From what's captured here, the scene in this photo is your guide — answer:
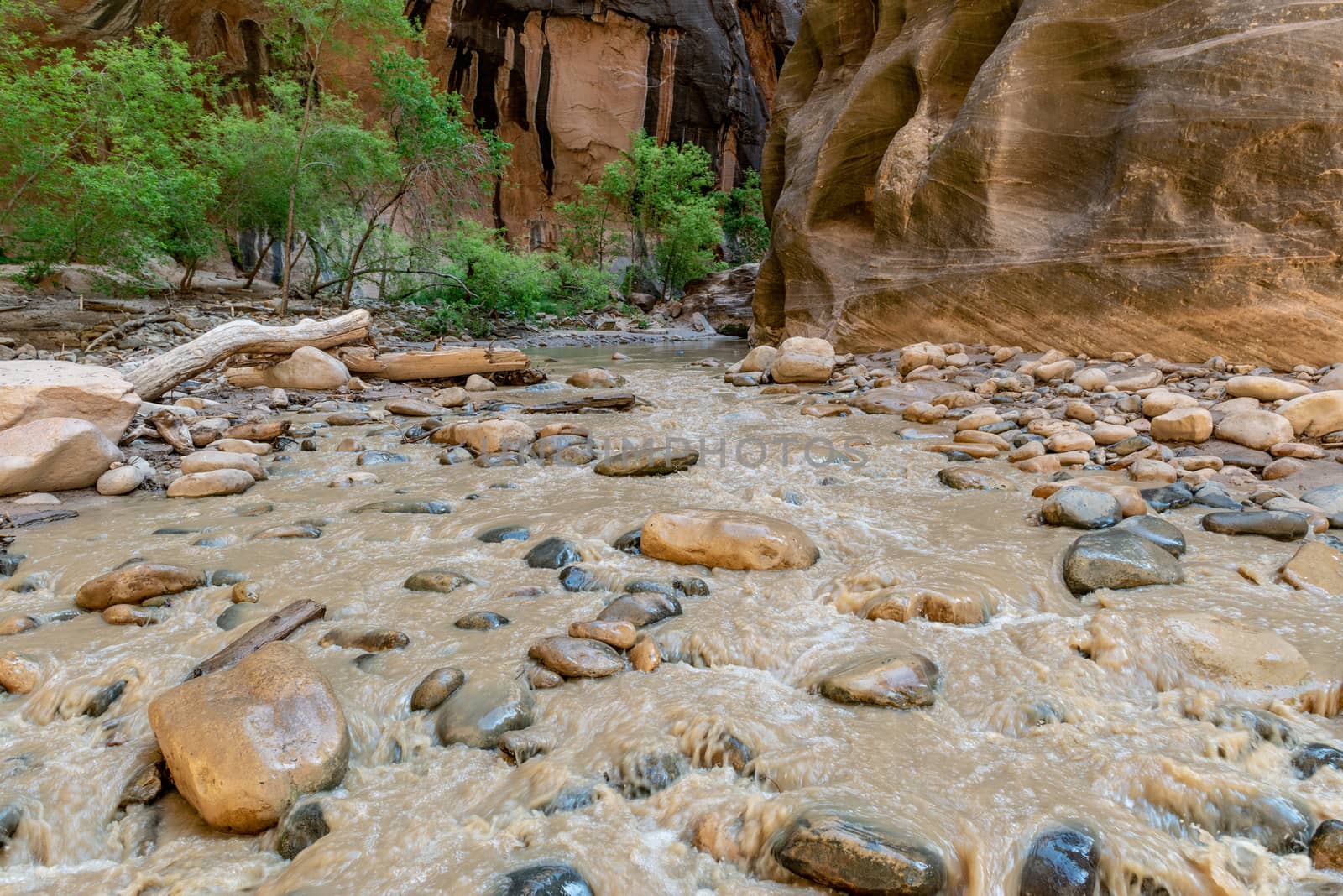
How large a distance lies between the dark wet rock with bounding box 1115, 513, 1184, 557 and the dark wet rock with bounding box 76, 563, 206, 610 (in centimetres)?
419

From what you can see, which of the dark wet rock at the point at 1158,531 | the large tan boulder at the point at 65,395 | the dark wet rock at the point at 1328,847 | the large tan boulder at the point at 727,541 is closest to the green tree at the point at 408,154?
the large tan boulder at the point at 65,395

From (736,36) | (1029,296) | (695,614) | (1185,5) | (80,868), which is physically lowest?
(80,868)

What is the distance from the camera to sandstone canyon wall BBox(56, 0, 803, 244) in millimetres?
24797

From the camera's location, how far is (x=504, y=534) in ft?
11.5

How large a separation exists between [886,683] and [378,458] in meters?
4.17

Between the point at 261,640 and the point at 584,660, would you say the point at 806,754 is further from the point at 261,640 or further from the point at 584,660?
the point at 261,640

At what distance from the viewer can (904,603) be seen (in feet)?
8.64

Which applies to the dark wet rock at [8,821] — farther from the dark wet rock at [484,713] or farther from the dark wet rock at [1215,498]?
the dark wet rock at [1215,498]

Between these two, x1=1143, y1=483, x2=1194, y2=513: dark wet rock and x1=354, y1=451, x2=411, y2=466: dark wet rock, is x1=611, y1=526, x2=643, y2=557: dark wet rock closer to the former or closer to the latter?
x1=354, y1=451, x2=411, y2=466: dark wet rock

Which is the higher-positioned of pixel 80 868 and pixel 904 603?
pixel 904 603

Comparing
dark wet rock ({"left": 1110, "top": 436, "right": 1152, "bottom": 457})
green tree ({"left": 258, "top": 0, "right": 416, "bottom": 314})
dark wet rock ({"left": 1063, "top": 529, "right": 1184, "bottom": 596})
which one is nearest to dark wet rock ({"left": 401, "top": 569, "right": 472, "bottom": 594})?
dark wet rock ({"left": 1063, "top": 529, "right": 1184, "bottom": 596})

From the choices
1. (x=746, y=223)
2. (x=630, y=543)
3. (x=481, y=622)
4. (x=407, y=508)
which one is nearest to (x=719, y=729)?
(x=481, y=622)

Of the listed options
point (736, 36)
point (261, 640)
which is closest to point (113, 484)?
point (261, 640)

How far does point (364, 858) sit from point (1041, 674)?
2.05 metres
